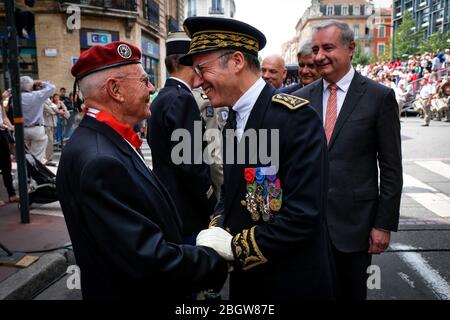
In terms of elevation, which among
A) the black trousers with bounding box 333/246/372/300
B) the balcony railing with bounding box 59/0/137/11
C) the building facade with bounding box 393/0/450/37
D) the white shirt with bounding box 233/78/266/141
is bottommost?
the black trousers with bounding box 333/246/372/300

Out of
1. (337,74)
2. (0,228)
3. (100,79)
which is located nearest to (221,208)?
(100,79)

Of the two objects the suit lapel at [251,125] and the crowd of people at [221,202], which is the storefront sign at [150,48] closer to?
the crowd of people at [221,202]

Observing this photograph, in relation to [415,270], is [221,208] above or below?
above

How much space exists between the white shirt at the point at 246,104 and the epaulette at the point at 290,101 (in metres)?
0.10

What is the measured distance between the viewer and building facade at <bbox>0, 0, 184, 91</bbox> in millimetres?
18062

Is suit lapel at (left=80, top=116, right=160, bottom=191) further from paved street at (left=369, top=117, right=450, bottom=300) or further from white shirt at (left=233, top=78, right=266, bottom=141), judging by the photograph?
paved street at (left=369, top=117, right=450, bottom=300)

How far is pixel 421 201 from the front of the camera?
262 inches

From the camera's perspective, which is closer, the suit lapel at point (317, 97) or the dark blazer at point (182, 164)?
the suit lapel at point (317, 97)

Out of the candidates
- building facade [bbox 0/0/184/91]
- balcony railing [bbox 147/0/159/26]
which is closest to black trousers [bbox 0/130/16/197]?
building facade [bbox 0/0/184/91]

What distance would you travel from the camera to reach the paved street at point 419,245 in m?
3.80

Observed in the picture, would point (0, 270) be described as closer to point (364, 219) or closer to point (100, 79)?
point (100, 79)

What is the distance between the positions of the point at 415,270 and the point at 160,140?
2.97m

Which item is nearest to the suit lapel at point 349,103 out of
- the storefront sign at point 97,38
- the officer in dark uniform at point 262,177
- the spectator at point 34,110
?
the officer in dark uniform at point 262,177

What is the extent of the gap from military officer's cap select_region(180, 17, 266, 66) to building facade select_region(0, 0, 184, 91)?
16.6 metres
